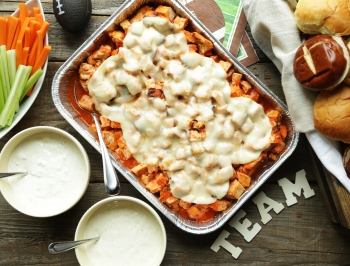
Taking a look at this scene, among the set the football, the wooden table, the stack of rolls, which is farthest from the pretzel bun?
the football

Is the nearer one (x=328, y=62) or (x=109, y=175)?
(x=328, y=62)

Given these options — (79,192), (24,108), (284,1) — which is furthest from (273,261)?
(24,108)

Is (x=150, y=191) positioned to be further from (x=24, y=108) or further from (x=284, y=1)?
(x=284, y=1)

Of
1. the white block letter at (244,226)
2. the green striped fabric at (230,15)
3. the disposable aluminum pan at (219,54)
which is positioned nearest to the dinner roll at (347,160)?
the disposable aluminum pan at (219,54)

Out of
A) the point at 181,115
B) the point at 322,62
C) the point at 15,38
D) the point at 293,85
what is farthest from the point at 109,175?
the point at 322,62

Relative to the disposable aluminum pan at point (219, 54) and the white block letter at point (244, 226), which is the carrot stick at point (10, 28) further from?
the white block letter at point (244, 226)

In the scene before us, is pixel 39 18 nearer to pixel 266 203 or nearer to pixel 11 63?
pixel 11 63

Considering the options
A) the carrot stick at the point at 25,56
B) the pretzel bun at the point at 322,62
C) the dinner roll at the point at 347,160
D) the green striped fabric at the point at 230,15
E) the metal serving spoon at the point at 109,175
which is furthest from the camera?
the green striped fabric at the point at 230,15
